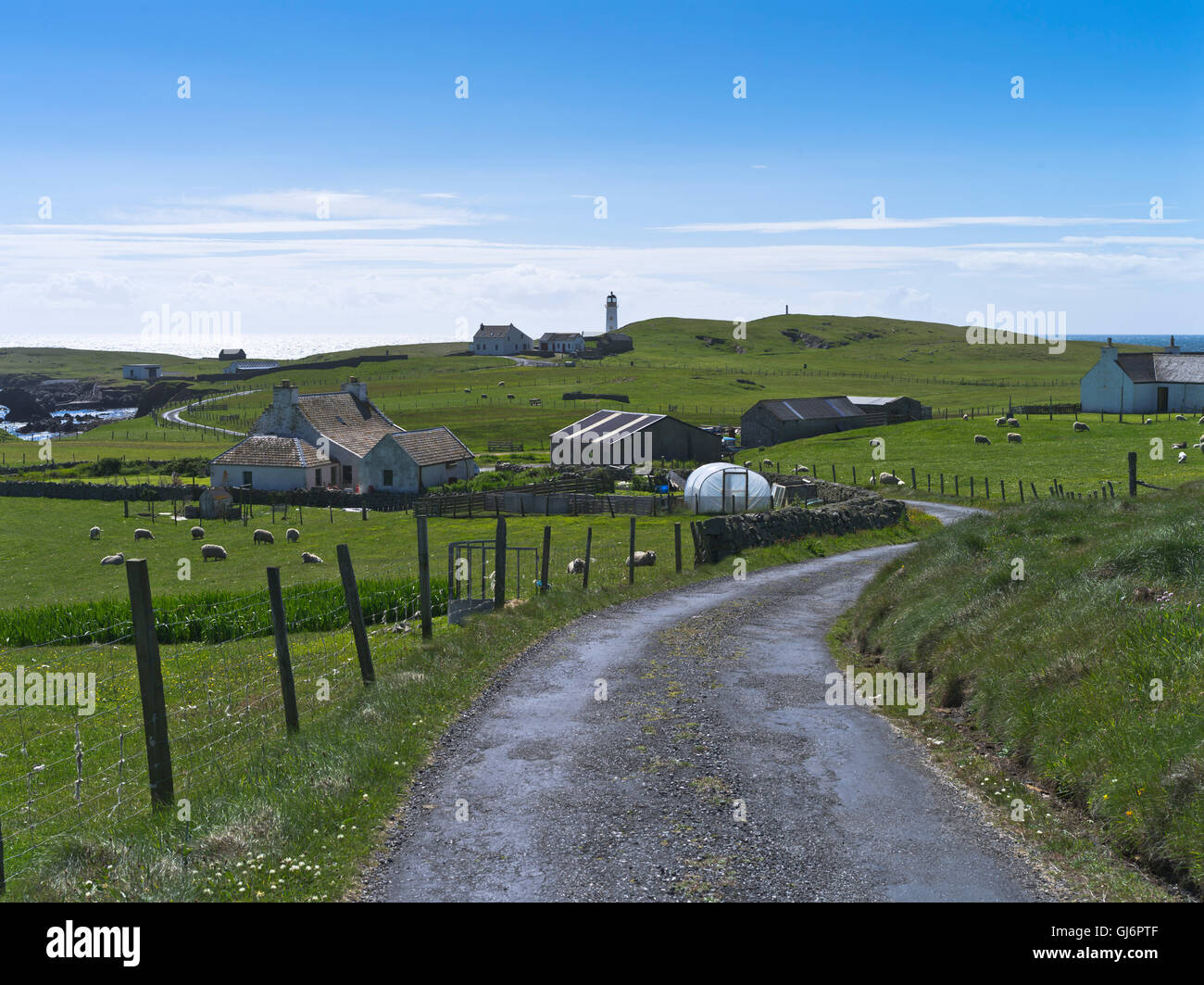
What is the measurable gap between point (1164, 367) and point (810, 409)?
3065 cm

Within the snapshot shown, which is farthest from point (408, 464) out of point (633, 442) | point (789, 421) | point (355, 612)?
point (355, 612)

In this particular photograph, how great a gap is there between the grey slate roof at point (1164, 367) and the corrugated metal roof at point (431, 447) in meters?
58.7

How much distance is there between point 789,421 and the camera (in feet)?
289

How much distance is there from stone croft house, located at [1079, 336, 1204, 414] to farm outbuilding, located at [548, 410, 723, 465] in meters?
36.8

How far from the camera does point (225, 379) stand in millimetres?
189000

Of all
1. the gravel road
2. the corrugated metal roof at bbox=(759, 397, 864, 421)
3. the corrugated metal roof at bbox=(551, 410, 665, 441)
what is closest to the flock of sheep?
the corrugated metal roof at bbox=(551, 410, 665, 441)

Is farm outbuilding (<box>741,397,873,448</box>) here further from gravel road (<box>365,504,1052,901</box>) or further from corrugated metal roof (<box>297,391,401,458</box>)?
gravel road (<box>365,504,1052,901</box>)

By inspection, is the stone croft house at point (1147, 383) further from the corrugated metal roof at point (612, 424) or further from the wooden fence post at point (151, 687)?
the wooden fence post at point (151, 687)

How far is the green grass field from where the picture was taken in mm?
9242

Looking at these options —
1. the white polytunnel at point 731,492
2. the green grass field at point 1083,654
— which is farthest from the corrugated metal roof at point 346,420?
the green grass field at point 1083,654

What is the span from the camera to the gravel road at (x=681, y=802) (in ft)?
27.8

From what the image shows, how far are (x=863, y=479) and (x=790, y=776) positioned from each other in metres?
53.1

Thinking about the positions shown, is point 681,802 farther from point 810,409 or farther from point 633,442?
point 810,409
